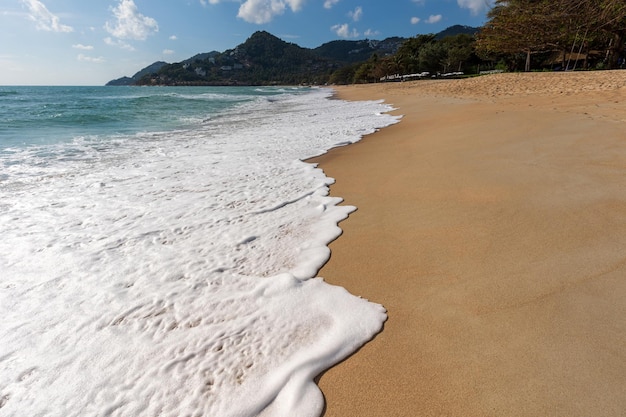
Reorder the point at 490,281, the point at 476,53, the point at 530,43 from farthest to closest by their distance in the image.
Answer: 1. the point at 476,53
2. the point at 530,43
3. the point at 490,281

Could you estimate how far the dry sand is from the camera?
1.44m

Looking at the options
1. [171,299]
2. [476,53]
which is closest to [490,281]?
[171,299]

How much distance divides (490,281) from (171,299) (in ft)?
7.11

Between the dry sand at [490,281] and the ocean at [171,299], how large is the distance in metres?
0.23

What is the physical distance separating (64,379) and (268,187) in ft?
10.2

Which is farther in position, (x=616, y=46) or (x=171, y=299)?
(x=616, y=46)

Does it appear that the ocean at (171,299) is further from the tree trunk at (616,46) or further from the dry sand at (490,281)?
the tree trunk at (616,46)

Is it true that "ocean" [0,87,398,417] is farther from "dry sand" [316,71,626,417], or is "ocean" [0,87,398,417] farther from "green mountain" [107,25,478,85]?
"green mountain" [107,25,478,85]

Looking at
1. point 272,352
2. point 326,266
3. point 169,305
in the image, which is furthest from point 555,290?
point 169,305

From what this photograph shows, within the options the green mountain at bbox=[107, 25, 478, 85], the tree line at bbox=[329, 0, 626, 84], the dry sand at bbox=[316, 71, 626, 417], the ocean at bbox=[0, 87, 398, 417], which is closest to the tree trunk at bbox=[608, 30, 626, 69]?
the tree line at bbox=[329, 0, 626, 84]

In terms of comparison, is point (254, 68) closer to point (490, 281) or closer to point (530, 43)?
point (530, 43)

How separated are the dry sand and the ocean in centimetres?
23

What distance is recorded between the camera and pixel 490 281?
213cm

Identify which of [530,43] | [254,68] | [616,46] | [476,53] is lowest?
[616,46]
